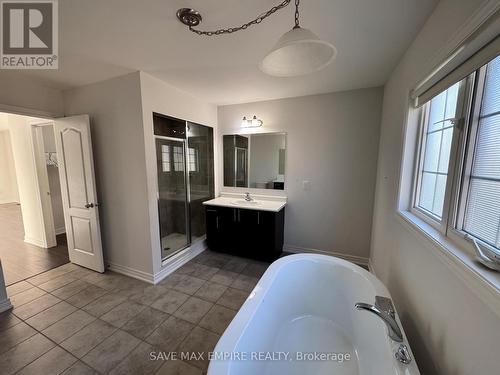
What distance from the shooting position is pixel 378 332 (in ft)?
4.01

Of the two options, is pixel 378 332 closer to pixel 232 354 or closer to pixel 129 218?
pixel 232 354

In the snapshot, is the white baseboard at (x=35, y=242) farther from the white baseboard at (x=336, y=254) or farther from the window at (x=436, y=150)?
the window at (x=436, y=150)

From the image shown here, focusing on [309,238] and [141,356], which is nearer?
[141,356]

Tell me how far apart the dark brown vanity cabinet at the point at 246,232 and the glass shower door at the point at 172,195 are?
40cm

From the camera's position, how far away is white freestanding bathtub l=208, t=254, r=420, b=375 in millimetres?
1062

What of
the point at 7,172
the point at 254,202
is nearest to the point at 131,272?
the point at 254,202

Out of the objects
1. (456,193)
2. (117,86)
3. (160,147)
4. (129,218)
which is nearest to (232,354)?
(456,193)

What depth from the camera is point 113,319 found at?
1.82 metres

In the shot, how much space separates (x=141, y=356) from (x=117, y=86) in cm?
262

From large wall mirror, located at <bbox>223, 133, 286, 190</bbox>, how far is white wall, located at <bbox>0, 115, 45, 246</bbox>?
122 inches

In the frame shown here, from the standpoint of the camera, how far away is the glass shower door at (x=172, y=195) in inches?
101

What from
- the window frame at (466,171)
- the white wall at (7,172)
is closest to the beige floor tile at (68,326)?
the window frame at (466,171)

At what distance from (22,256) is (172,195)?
2.48 metres

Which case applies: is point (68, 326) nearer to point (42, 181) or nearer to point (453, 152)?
point (42, 181)
